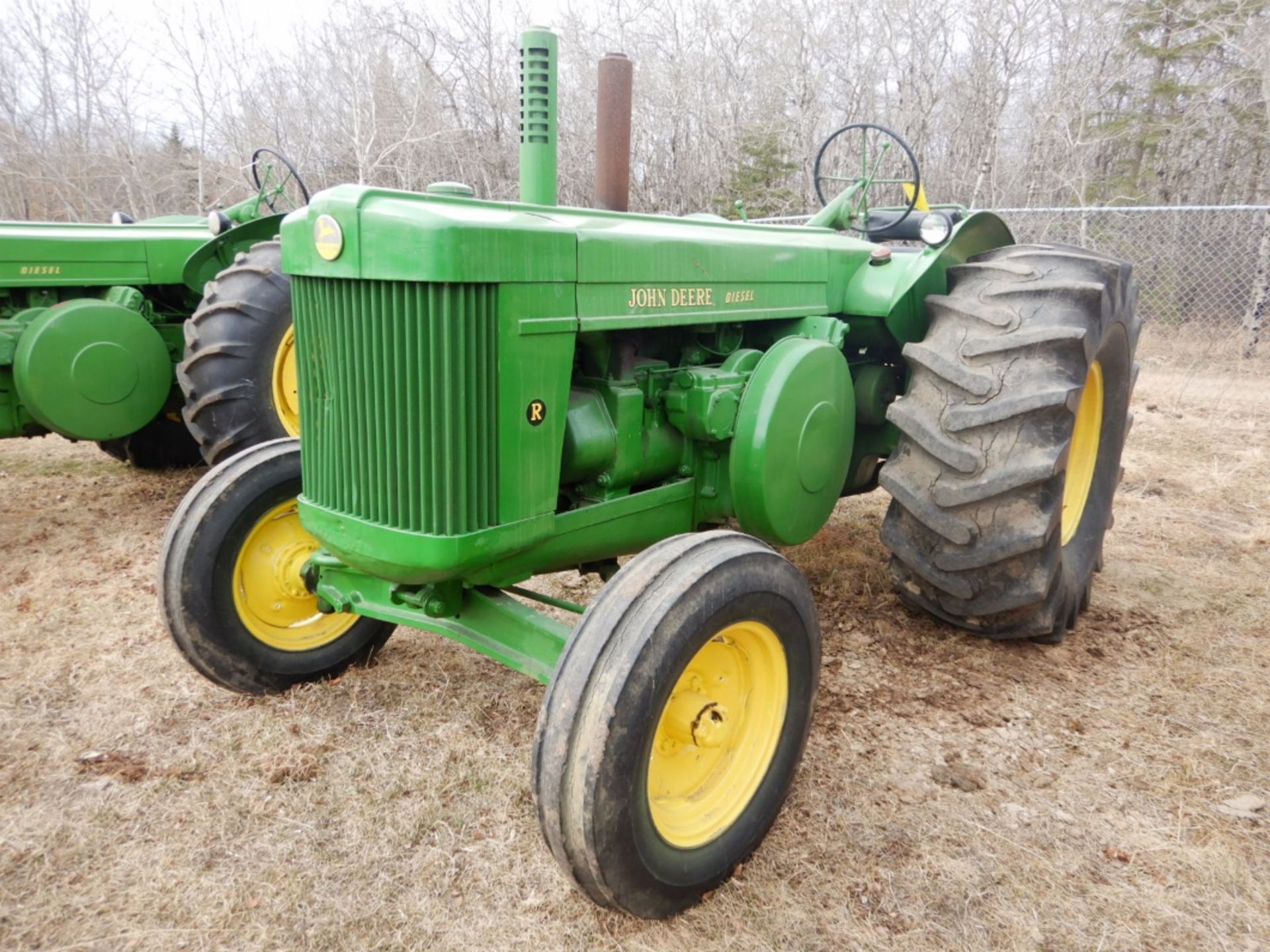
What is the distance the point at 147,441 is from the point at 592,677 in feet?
16.5

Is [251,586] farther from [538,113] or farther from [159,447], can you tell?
[159,447]

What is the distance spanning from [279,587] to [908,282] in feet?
7.91

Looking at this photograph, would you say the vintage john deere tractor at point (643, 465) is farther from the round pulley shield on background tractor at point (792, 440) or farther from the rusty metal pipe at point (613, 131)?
the rusty metal pipe at point (613, 131)

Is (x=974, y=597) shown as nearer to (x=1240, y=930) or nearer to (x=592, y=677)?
(x=1240, y=930)

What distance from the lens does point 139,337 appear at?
488 cm

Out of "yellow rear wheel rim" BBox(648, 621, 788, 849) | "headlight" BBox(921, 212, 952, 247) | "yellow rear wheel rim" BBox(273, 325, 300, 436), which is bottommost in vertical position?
"yellow rear wheel rim" BBox(648, 621, 788, 849)

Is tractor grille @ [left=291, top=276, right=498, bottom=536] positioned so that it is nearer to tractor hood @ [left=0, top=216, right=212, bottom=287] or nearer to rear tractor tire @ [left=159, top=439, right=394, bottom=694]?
rear tractor tire @ [left=159, top=439, right=394, bottom=694]

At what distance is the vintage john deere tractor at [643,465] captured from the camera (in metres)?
2.01

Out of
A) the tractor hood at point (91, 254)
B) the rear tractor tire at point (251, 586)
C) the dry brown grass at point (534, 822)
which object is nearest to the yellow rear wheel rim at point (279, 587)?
the rear tractor tire at point (251, 586)

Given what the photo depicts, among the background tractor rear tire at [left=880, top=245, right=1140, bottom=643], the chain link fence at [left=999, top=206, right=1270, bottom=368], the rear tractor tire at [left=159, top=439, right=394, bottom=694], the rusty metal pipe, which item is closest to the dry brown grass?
the rear tractor tire at [left=159, top=439, right=394, bottom=694]

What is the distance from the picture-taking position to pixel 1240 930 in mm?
2119

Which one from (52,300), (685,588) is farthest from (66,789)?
(52,300)

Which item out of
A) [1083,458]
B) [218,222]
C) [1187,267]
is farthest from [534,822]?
[1187,267]

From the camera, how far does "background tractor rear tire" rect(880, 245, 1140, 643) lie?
9.57 ft
